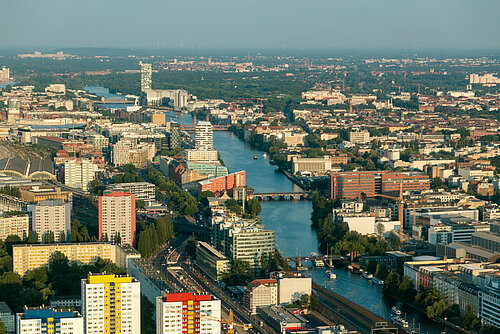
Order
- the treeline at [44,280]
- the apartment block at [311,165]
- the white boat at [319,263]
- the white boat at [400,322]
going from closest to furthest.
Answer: the white boat at [400,322]
the treeline at [44,280]
the white boat at [319,263]
the apartment block at [311,165]

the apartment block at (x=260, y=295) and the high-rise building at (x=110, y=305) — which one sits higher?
the high-rise building at (x=110, y=305)

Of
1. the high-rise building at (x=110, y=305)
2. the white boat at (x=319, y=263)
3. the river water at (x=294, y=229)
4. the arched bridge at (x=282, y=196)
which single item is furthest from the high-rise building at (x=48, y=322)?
the arched bridge at (x=282, y=196)

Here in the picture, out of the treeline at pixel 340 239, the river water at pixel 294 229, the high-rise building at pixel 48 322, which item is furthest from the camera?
the treeline at pixel 340 239

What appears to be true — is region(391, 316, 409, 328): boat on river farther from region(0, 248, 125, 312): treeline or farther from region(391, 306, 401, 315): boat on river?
region(0, 248, 125, 312): treeline

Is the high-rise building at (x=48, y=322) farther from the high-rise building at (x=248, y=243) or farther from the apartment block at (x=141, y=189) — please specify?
the apartment block at (x=141, y=189)

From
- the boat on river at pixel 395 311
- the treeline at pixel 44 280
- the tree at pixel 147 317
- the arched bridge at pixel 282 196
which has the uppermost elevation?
the tree at pixel 147 317

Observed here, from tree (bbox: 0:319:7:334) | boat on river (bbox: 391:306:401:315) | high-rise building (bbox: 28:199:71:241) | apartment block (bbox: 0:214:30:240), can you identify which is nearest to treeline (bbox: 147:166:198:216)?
high-rise building (bbox: 28:199:71:241)
